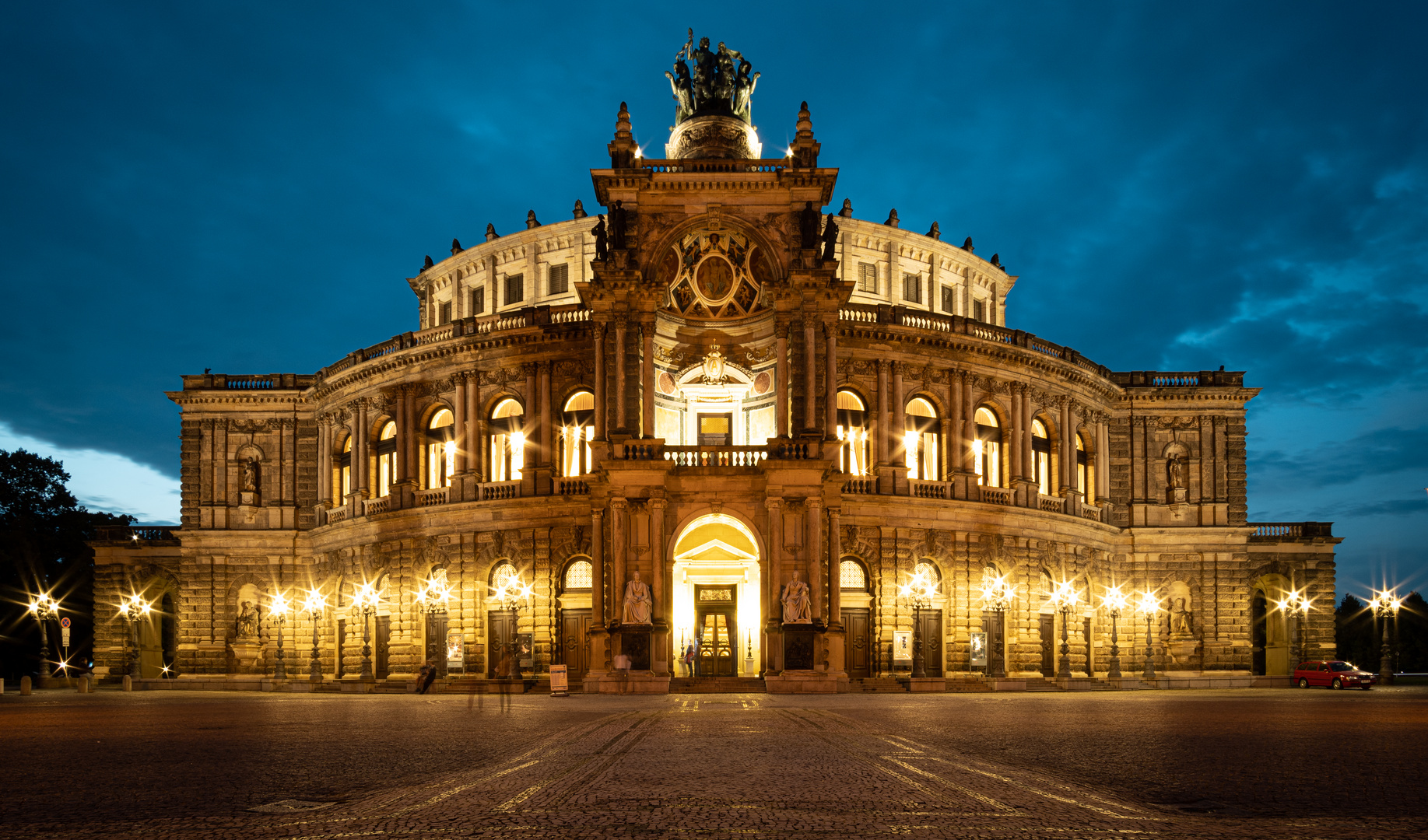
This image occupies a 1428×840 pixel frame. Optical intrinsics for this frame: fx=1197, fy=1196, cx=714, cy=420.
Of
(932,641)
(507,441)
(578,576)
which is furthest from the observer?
(507,441)

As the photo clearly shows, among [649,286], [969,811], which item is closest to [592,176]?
[649,286]

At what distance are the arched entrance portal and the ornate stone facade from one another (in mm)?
107

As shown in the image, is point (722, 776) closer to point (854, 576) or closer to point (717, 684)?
point (717, 684)

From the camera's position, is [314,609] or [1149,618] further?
[1149,618]

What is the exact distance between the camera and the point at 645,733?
18562 mm

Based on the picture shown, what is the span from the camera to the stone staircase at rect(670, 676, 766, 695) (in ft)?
129

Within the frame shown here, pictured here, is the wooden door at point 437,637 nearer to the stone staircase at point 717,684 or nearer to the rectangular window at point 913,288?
the stone staircase at point 717,684

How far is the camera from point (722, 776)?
12117 mm

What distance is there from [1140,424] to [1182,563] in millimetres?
6926

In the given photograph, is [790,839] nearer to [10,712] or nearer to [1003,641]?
[10,712]

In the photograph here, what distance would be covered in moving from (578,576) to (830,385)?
1329 centimetres

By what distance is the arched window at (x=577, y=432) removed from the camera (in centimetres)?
4884

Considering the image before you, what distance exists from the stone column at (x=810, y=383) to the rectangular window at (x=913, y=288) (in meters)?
18.9

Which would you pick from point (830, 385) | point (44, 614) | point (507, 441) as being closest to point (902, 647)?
point (830, 385)
